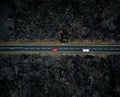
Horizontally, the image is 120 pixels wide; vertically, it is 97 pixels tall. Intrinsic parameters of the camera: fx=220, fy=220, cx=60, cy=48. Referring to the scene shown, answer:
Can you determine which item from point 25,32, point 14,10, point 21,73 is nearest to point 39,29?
point 25,32

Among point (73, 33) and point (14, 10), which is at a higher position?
point (14, 10)

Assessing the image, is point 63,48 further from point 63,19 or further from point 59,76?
point 63,19

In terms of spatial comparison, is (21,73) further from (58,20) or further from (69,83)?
(58,20)

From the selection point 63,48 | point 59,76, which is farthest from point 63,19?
point 59,76

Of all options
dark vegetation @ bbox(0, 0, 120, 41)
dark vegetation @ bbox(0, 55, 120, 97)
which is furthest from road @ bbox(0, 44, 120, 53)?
dark vegetation @ bbox(0, 0, 120, 41)

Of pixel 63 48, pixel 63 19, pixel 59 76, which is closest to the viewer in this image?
pixel 59 76

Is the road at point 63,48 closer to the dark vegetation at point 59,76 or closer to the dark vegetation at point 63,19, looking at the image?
the dark vegetation at point 59,76

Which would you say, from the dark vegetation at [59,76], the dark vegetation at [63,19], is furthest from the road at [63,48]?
the dark vegetation at [63,19]

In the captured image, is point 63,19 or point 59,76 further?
point 63,19
